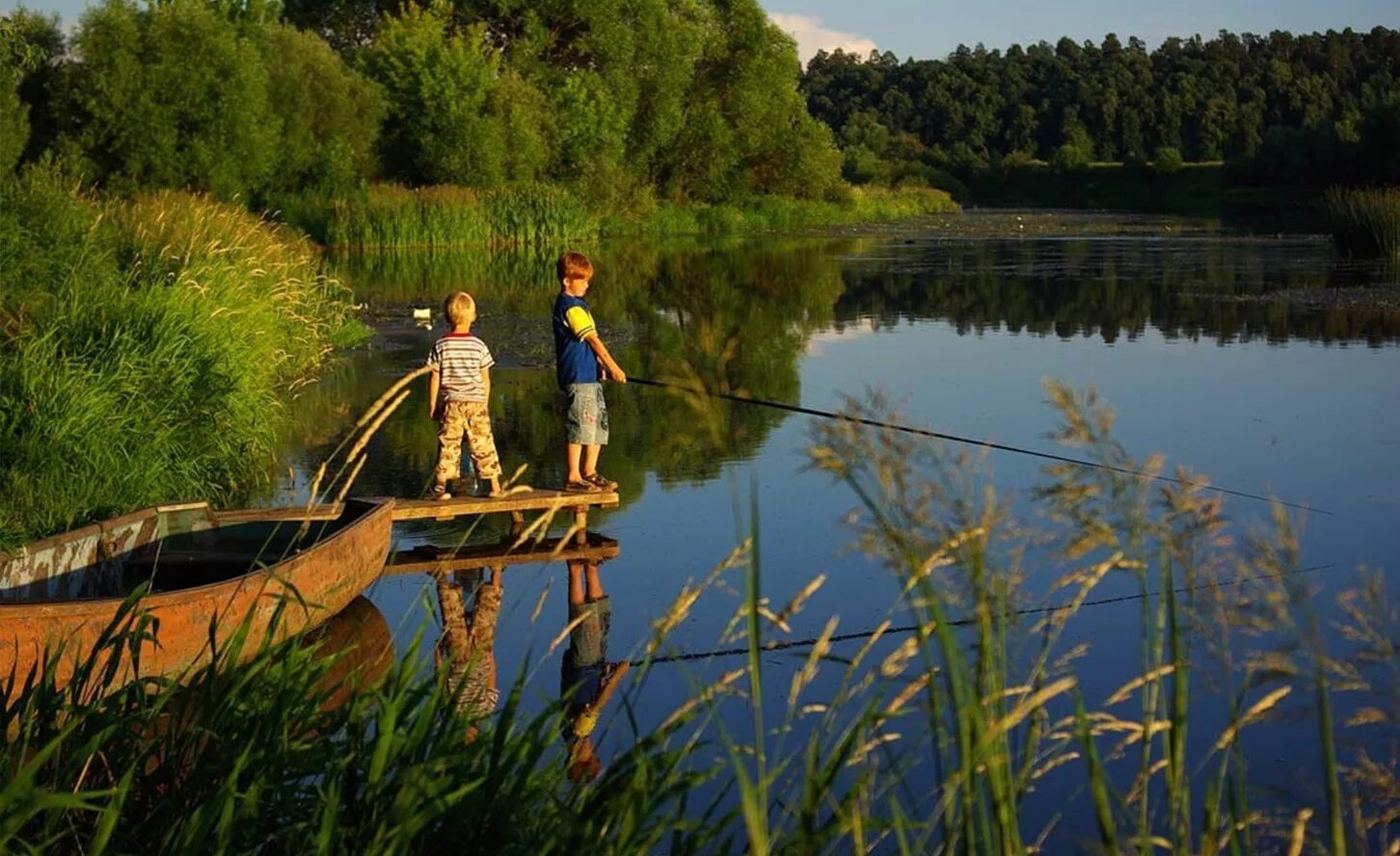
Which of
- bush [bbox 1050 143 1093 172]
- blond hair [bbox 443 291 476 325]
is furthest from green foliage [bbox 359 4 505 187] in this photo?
bush [bbox 1050 143 1093 172]

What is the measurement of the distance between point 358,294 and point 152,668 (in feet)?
68.5

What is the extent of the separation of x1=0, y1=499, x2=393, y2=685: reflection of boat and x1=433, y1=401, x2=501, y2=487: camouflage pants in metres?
1.16

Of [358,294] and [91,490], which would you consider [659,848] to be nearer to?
[91,490]

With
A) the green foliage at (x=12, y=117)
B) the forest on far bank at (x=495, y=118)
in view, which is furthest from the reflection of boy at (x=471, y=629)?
the green foliage at (x=12, y=117)

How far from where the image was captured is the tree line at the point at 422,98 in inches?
1499

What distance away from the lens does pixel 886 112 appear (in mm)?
125500

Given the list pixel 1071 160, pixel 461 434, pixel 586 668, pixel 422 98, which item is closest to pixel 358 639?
pixel 586 668

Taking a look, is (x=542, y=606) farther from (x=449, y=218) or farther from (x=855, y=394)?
(x=449, y=218)

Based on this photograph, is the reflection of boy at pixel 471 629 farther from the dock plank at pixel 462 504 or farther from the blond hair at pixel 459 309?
the blond hair at pixel 459 309

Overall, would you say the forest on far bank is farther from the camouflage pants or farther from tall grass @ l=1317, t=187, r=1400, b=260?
tall grass @ l=1317, t=187, r=1400, b=260

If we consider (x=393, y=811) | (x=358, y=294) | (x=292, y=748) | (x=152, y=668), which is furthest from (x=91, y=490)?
(x=358, y=294)

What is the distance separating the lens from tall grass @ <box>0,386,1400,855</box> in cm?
224

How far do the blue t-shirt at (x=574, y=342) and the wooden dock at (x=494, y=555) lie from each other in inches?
34.5

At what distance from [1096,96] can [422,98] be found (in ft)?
269
